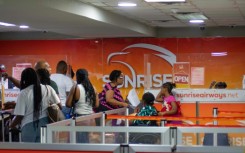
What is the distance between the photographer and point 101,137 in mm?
5453

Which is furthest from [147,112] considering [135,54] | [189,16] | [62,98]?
[135,54]

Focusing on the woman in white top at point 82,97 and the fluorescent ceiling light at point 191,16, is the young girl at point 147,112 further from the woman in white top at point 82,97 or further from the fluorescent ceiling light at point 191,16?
the fluorescent ceiling light at point 191,16

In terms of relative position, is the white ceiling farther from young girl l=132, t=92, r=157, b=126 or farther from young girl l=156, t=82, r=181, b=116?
young girl l=132, t=92, r=157, b=126

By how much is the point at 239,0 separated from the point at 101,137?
4.80 m

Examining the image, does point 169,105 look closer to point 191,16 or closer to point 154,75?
point 191,16

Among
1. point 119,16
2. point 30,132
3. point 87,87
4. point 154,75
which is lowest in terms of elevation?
point 30,132

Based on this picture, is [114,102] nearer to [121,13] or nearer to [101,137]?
[101,137]

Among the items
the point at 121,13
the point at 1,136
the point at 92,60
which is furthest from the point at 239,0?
the point at 92,60

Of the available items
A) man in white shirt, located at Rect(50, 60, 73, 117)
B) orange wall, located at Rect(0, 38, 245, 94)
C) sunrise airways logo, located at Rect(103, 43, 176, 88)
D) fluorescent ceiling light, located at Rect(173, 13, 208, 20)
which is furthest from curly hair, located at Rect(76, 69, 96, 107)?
sunrise airways logo, located at Rect(103, 43, 176, 88)

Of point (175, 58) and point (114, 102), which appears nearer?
point (114, 102)

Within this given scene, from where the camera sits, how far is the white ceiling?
8648mm

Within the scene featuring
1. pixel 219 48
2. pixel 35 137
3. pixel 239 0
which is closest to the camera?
pixel 35 137

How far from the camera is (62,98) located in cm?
804

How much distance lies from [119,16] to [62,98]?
3.89 m
